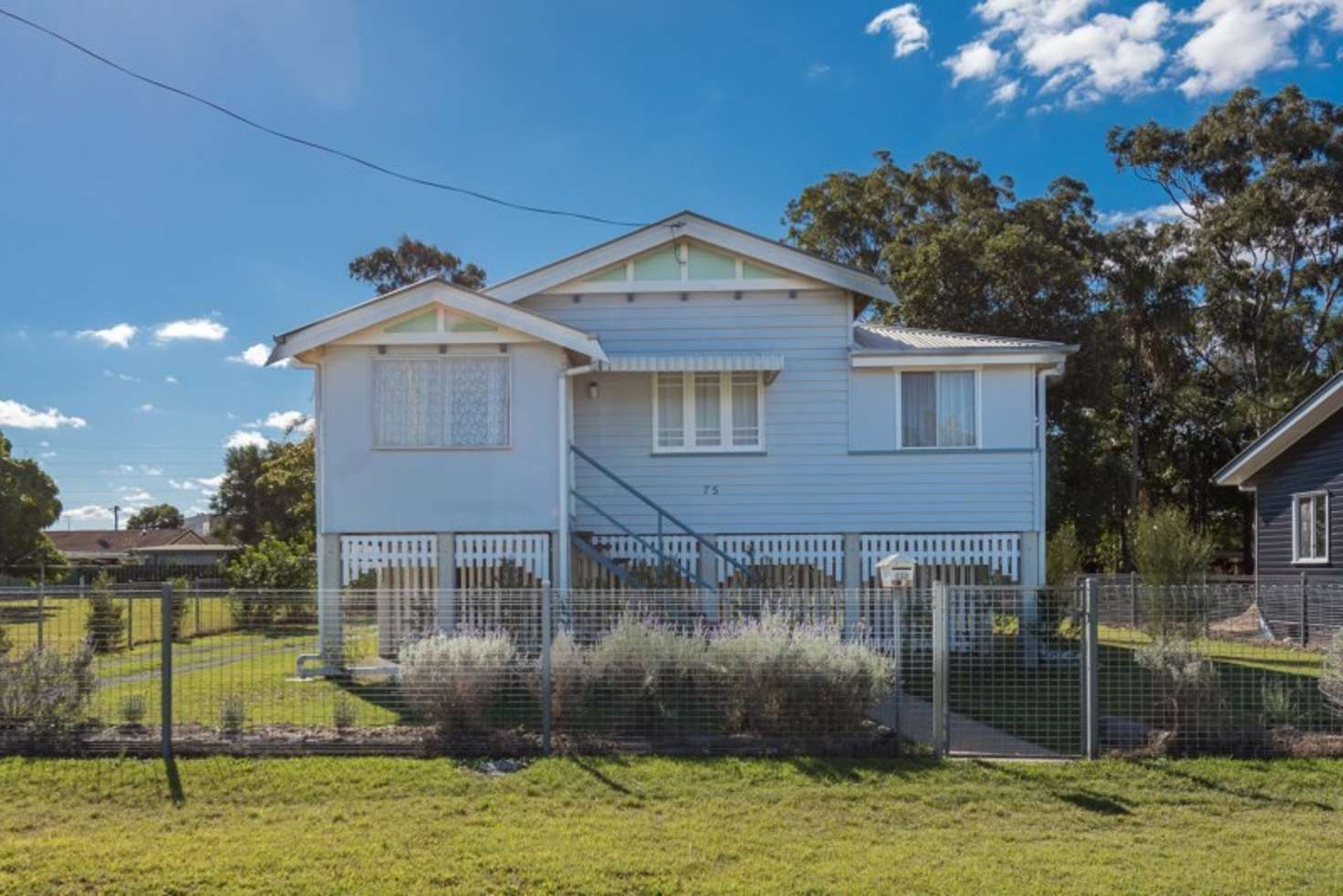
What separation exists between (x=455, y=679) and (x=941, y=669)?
13.0 ft

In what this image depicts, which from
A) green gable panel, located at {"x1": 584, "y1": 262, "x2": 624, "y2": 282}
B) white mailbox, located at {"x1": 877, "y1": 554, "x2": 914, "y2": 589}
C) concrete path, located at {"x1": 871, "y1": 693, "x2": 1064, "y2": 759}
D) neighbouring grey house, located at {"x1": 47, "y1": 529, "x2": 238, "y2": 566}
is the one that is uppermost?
green gable panel, located at {"x1": 584, "y1": 262, "x2": 624, "y2": 282}

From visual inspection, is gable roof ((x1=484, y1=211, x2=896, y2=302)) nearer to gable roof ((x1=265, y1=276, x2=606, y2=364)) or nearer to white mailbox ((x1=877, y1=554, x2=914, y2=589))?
gable roof ((x1=265, y1=276, x2=606, y2=364))

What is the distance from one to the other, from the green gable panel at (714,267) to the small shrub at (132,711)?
9685mm

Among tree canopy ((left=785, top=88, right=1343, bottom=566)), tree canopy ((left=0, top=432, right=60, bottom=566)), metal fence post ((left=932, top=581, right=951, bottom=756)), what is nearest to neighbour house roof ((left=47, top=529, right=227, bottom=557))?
tree canopy ((left=0, top=432, right=60, bottom=566))

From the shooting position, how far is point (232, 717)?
8.99 meters

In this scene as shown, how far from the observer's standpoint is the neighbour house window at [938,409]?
15.9 metres

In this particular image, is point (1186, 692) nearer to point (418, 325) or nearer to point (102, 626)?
point (418, 325)

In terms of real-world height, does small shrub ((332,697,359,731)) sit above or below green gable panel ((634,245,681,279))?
below

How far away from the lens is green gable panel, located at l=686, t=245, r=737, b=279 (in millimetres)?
16172

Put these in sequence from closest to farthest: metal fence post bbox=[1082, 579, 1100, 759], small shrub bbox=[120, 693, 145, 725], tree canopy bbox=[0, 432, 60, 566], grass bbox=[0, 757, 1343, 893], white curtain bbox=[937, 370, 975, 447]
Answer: grass bbox=[0, 757, 1343, 893] → metal fence post bbox=[1082, 579, 1100, 759] → small shrub bbox=[120, 693, 145, 725] → white curtain bbox=[937, 370, 975, 447] → tree canopy bbox=[0, 432, 60, 566]

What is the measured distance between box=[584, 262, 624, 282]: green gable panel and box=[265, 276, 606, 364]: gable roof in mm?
2888

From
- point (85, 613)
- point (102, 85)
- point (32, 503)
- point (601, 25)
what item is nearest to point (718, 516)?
point (601, 25)

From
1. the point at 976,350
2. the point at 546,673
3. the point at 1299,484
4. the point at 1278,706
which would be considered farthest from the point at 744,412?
the point at 1299,484

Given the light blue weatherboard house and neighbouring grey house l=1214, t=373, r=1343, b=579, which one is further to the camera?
neighbouring grey house l=1214, t=373, r=1343, b=579
